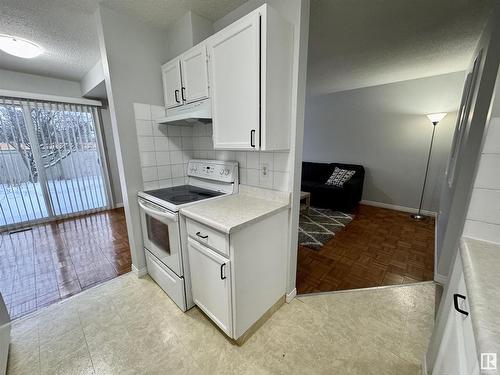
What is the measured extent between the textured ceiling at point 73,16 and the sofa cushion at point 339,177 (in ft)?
11.1

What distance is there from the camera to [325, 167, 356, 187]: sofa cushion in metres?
4.05

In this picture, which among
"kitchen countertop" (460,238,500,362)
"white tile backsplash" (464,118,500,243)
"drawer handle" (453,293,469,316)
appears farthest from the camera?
"white tile backsplash" (464,118,500,243)

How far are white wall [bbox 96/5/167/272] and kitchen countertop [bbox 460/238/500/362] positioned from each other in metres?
2.23

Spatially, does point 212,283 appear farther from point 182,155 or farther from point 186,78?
point 186,78

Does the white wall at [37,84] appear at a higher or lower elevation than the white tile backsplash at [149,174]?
higher

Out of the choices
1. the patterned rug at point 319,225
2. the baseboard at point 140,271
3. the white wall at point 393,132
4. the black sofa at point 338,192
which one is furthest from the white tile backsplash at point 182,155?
the white wall at point 393,132

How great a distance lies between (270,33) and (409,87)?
3.78 meters

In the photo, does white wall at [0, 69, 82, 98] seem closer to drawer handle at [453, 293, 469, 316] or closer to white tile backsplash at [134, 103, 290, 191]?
white tile backsplash at [134, 103, 290, 191]

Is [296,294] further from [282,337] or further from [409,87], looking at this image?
[409,87]

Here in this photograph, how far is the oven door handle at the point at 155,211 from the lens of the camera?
4.85ft

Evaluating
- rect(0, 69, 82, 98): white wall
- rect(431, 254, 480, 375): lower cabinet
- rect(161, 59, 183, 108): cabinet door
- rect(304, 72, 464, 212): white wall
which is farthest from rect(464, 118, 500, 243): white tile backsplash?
rect(0, 69, 82, 98): white wall

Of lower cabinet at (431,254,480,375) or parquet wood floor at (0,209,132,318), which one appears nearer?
lower cabinet at (431,254,480,375)

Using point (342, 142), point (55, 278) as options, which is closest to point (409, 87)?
point (342, 142)

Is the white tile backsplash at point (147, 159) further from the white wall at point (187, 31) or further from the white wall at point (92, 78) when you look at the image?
the white wall at point (92, 78)
